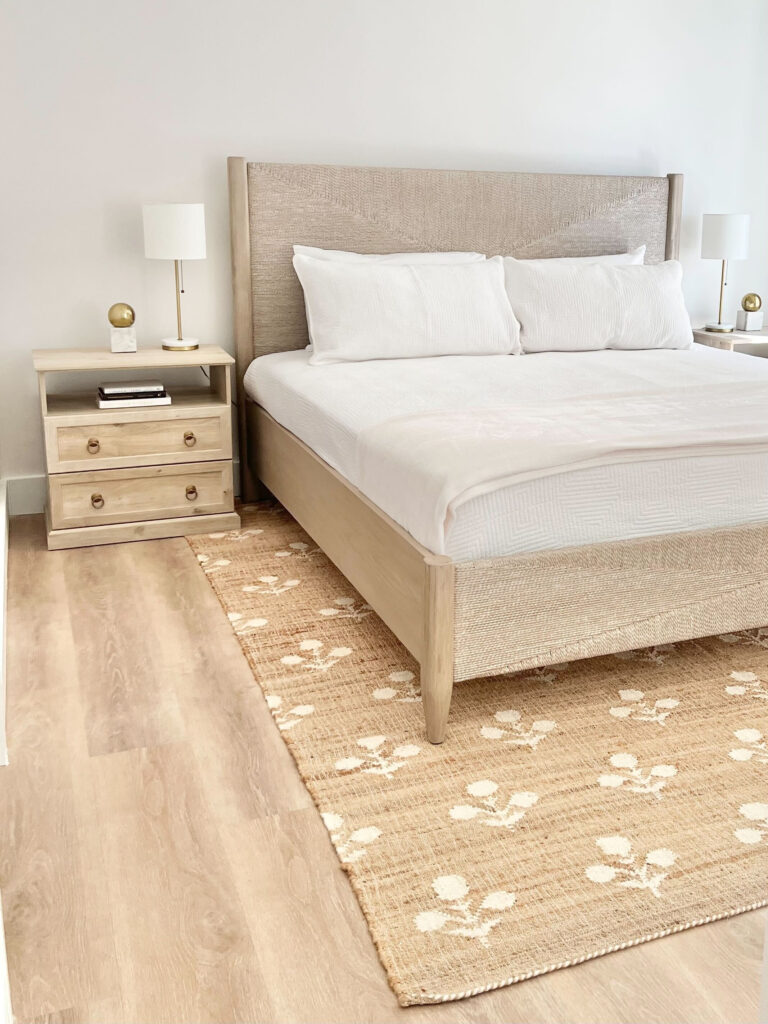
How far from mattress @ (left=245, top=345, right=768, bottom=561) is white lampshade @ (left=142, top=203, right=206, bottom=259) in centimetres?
51

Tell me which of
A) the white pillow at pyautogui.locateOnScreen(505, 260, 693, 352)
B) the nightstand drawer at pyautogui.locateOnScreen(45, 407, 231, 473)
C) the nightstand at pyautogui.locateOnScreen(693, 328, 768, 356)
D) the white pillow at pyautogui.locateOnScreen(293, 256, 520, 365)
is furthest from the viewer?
the nightstand at pyautogui.locateOnScreen(693, 328, 768, 356)

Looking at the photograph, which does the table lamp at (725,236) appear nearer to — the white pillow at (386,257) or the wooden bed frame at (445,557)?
the wooden bed frame at (445,557)

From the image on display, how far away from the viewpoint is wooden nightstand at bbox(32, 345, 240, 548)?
334 centimetres

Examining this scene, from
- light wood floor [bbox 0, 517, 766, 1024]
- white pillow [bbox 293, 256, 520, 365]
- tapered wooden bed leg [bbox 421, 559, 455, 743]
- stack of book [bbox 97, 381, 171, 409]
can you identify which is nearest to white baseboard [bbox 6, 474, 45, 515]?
stack of book [bbox 97, 381, 171, 409]

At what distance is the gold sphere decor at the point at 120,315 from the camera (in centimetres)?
350

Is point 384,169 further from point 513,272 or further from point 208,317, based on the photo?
point 208,317

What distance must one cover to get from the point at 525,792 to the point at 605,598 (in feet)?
1.66

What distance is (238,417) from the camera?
395cm

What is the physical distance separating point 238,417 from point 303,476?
965mm

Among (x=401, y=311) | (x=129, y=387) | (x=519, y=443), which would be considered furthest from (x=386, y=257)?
(x=519, y=443)

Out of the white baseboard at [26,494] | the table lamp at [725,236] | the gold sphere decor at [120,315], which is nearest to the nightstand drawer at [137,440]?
the gold sphere decor at [120,315]

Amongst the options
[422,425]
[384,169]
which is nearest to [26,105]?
[384,169]

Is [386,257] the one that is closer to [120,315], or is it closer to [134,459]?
[120,315]

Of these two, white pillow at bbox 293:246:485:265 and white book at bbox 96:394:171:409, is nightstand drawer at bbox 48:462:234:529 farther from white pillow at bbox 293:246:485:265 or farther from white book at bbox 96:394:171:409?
white pillow at bbox 293:246:485:265
